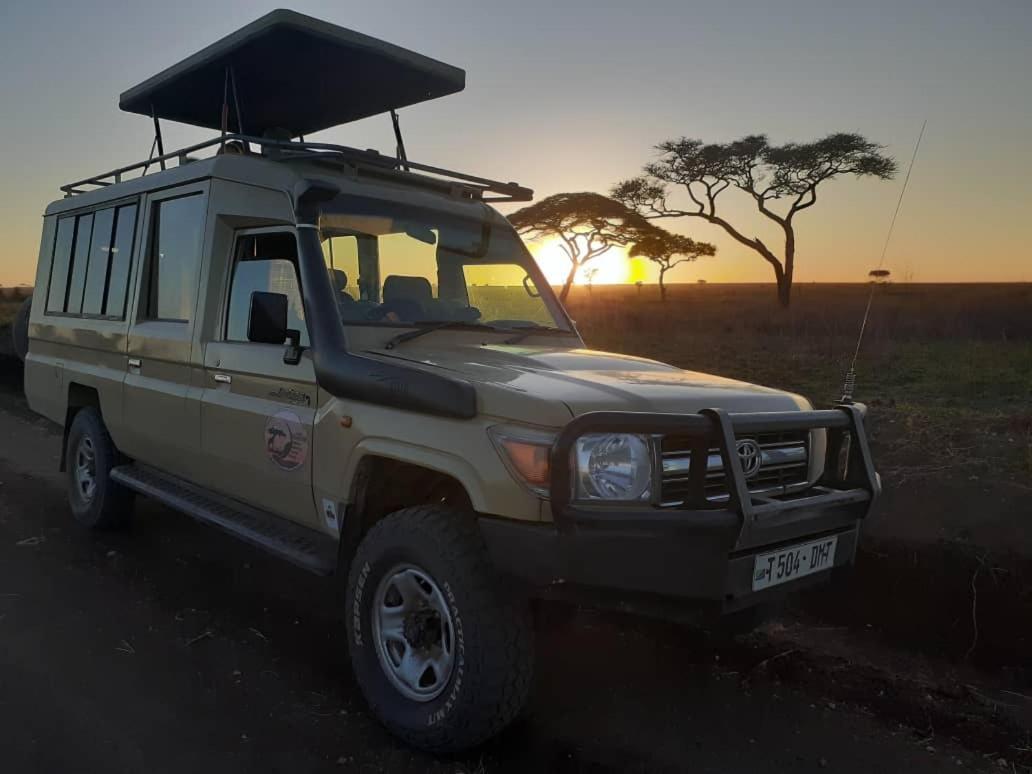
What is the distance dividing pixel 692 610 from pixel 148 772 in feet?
6.39

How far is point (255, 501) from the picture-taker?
396 centimetres

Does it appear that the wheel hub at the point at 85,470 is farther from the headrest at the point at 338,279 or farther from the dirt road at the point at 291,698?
the headrest at the point at 338,279

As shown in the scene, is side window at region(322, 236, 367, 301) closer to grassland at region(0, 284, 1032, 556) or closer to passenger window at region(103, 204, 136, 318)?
passenger window at region(103, 204, 136, 318)

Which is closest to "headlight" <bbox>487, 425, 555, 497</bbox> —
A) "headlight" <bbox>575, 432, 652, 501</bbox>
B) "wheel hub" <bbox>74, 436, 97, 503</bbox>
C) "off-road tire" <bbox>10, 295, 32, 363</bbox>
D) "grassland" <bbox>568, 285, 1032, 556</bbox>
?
"headlight" <bbox>575, 432, 652, 501</bbox>

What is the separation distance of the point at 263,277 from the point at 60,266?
307cm

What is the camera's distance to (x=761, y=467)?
2.94 meters

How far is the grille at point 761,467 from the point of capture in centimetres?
270

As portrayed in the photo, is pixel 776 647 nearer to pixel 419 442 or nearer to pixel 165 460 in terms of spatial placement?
pixel 419 442

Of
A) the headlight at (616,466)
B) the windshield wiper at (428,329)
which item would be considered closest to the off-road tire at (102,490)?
the windshield wiper at (428,329)

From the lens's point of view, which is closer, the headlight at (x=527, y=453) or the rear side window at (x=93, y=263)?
the headlight at (x=527, y=453)

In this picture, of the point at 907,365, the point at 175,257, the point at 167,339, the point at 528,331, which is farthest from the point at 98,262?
the point at 907,365

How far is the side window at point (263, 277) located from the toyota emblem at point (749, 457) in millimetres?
1923

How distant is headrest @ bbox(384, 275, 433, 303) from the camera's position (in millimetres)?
3869

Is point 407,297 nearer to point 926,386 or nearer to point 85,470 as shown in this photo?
point 85,470
